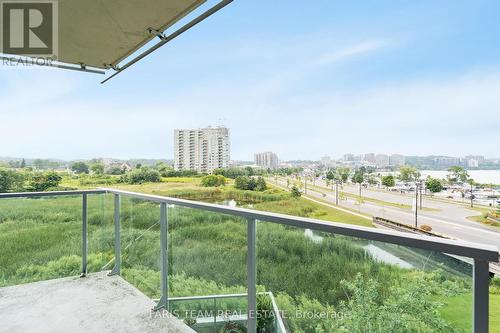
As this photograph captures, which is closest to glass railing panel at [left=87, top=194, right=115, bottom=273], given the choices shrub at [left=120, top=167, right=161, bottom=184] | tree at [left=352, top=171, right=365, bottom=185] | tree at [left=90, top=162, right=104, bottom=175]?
tree at [left=90, top=162, right=104, bottom=175]

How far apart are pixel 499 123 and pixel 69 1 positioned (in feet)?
135

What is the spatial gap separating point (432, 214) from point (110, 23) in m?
33.0

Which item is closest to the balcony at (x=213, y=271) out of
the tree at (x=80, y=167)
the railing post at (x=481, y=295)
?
the railing post at (x=481, y=295)

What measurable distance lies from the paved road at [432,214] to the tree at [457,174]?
14.0 ft

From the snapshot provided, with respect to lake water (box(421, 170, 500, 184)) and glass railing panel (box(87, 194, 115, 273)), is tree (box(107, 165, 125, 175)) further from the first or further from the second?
lake water (box(421, 170, 500, 184))

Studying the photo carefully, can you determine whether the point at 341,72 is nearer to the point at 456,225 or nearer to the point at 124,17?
the point at 456,225

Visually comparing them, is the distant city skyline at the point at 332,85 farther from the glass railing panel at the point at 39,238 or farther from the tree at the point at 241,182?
the glass railing panel at the point at 39,238

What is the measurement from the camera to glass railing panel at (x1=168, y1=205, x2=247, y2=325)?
161 centimetres

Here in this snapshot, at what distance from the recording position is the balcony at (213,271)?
38.2 inches

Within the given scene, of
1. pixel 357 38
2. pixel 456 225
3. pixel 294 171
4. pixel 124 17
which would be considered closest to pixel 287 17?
pixel 357 38

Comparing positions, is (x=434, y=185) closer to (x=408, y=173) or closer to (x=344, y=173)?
(x=408, y=173)

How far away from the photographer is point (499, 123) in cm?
3108

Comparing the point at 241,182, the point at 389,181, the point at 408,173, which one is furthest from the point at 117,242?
the point at 389,181

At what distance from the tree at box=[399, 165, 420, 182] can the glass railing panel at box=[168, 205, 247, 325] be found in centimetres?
2590
